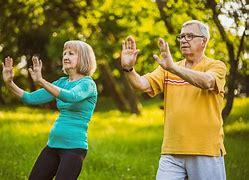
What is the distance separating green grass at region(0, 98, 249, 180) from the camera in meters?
9.04

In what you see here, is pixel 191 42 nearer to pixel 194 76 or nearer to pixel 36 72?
pixel 194 76

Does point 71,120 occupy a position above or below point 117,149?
above

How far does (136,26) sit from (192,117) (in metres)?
10.6

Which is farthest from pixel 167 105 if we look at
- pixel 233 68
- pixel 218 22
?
pixel 233 68

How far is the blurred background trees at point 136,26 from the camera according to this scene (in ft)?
36.9

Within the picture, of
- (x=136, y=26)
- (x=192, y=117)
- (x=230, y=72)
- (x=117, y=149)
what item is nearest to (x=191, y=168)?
(x=192, y=117)

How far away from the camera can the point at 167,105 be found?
5422 mm

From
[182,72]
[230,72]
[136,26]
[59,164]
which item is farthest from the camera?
[136,26]

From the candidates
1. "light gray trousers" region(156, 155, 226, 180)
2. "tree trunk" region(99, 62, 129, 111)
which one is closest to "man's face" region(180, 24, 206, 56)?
"light gray trousers" region(156, 155, 226, 180)

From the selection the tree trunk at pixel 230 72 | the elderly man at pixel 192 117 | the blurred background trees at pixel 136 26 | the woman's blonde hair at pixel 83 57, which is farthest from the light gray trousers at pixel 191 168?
the tree trunk at pixel 230 72

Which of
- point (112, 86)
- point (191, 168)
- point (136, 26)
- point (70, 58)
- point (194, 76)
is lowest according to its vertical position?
point (112, 86)

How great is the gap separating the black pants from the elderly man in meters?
0.75

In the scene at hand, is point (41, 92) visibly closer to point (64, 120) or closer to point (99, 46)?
point (64, 120)

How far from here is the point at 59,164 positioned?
18.7 ft
